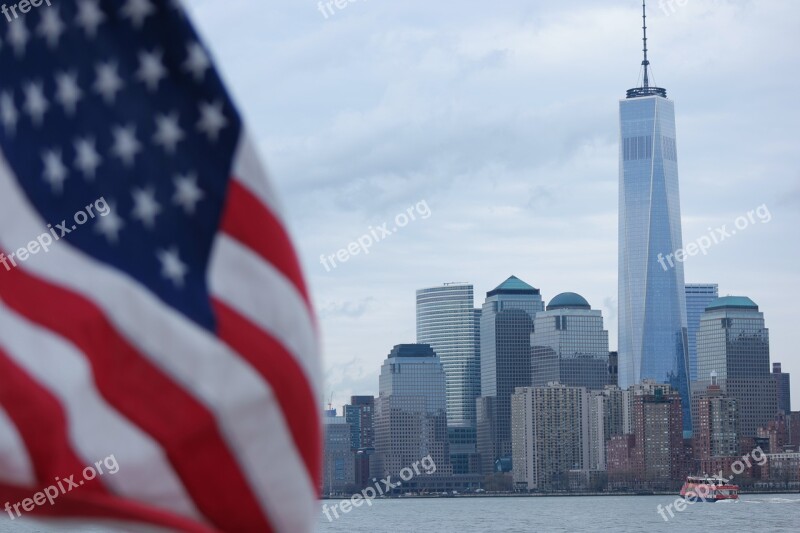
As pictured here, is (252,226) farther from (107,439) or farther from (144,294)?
(107,439)

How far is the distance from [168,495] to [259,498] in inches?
12.7

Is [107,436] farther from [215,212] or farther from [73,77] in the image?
[73,77]

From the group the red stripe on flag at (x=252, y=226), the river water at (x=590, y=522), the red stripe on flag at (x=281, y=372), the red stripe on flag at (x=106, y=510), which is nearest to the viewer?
the red stripe on flag at (x=106, y=510)

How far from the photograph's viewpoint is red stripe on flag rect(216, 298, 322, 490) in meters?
5.36

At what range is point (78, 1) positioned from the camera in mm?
5457

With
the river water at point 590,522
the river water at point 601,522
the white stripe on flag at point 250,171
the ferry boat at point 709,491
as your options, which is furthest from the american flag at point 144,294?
the ferry boat at point 709,491

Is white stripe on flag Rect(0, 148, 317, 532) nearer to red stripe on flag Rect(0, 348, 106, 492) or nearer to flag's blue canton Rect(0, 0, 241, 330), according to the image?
flag's blue canton Rect(0, 0, 241, 330)

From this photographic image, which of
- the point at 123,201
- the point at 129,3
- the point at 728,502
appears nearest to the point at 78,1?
the point at 129,3

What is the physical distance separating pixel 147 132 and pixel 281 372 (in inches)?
38.0

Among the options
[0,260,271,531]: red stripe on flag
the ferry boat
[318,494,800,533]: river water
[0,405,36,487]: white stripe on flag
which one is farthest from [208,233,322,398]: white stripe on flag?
the ferry boat

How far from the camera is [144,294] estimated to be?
5406mm

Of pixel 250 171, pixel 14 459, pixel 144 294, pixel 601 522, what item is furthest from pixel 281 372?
pixel 601 522

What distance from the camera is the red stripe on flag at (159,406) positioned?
5.27m

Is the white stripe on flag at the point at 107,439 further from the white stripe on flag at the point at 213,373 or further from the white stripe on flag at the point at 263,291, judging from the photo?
the white stripe on flag at the point at 263,291
